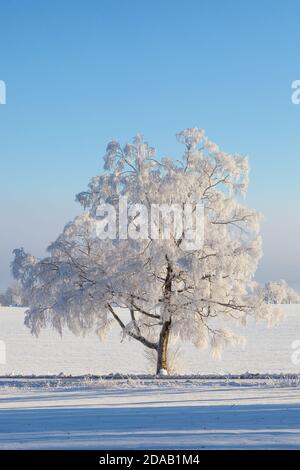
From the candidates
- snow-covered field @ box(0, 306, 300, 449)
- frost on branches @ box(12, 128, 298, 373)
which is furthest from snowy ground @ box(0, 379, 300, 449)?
frost on branches @ box(12, 128, 298, 373)

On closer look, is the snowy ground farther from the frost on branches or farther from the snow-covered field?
the frost on branches

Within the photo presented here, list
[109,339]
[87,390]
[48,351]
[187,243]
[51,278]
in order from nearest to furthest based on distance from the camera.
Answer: [87,390] → [187,243] → [51,278] → [48,351] → [109,339]

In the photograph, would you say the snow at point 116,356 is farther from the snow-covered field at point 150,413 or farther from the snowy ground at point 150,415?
the snowy ground at point 150,415

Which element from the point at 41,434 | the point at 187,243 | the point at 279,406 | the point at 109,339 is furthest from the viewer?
the point at 109,339

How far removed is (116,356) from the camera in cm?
5122

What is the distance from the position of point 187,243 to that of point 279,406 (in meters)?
13.4

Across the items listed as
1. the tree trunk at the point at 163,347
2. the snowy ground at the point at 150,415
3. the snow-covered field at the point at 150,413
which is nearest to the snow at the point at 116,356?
the tree trunk at the point at 163,347

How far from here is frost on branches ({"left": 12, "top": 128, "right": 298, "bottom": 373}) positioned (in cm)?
2783

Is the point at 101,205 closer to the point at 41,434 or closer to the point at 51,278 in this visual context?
the point at 51,278

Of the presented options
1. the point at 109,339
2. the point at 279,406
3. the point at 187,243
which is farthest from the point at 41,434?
the point at 109,339

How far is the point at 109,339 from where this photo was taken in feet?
225

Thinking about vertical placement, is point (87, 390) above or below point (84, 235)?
below

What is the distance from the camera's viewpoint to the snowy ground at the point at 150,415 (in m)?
10.3

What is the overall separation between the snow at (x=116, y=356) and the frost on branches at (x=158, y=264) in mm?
3826
